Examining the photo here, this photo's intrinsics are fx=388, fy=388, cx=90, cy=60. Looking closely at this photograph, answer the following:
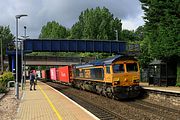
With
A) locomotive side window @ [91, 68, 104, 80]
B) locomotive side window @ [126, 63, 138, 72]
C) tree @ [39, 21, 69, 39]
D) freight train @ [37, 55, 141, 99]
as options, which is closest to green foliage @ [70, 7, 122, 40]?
tree @ [39, 21, 69, 39]

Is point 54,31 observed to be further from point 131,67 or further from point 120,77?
point 120,77

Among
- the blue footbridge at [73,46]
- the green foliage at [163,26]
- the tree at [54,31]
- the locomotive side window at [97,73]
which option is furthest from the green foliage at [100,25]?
the locomotive side window at [97,73]

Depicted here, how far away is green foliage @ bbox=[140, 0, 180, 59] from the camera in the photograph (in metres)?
39.0

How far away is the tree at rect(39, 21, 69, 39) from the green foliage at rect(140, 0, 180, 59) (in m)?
96.1

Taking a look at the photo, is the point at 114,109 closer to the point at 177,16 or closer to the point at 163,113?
the point at 163,113

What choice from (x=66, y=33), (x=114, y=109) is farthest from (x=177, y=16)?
(x=66, y=33)

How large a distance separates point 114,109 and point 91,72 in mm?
11594

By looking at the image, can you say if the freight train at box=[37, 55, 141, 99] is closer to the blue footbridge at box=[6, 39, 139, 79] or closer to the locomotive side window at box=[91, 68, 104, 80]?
the locomotive side window at box=[91, 68, 104, 80]

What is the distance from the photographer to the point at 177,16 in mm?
40625

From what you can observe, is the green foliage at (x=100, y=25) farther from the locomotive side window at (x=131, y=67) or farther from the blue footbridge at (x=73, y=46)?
the locomotive side window at (x=131, y=67)

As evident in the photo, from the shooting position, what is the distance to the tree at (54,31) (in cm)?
14000

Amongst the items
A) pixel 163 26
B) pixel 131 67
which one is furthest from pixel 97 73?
pixel 163 26

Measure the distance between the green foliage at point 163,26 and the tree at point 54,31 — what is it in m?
96.1

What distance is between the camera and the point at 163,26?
41031 millimetres
